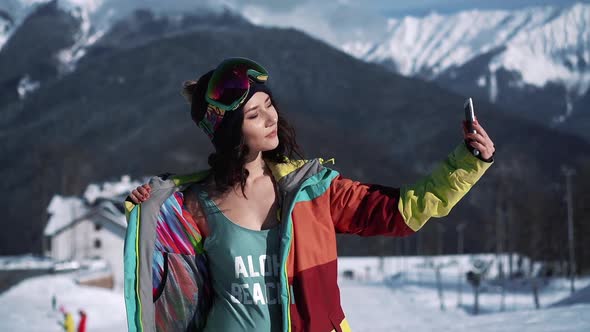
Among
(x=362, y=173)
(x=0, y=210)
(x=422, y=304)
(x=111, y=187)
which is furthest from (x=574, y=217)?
(x=0, y=210)

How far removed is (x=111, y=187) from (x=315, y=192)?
7746 cm

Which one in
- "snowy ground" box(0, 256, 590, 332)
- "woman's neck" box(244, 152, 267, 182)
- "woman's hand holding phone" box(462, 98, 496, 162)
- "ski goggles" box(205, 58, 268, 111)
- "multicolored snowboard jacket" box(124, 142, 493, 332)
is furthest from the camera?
"snowy ground" box(0, 256, 590, 332)

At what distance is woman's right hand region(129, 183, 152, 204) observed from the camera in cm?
358

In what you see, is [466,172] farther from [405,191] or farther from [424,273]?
[424,273]

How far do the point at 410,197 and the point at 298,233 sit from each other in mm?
522

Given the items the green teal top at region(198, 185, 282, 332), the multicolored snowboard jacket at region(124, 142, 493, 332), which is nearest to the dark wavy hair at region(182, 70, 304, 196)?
the multicolored snowboard jacket at region(124, 142, 493, 332)

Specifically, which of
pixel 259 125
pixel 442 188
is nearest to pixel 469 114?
pixel 442 188

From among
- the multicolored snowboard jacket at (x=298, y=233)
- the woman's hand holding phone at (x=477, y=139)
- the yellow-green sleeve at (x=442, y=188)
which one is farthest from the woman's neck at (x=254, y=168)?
the woman's hand holding phone at (x=477, y=139)

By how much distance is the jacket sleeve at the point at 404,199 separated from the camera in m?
3.31

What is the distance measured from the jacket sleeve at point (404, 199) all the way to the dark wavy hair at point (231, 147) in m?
0.35

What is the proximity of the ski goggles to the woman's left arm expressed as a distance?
0.61 meters

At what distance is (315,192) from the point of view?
357 centimetres

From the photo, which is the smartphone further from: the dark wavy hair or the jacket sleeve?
the dark wavy hair

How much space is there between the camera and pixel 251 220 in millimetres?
3656
